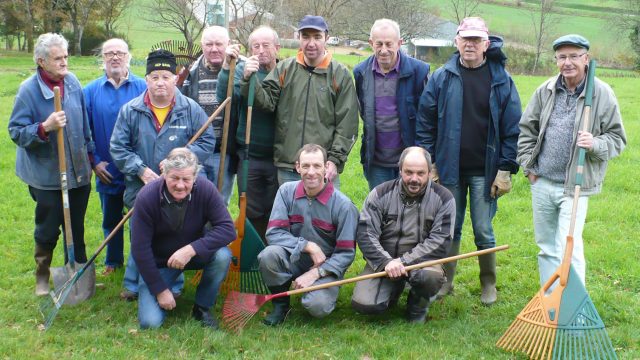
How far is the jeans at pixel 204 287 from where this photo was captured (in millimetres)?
5238

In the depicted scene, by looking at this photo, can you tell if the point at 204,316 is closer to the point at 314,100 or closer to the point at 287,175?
the point at 287,175

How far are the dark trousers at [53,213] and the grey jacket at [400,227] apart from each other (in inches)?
94.9

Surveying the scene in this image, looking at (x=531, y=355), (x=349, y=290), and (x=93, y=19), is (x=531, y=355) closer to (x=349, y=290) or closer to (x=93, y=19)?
(x=349, y=290)

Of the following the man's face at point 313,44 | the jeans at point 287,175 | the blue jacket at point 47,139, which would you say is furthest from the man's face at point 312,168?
the blue jacket at point 47,139

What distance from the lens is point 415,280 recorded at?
17.3 ft

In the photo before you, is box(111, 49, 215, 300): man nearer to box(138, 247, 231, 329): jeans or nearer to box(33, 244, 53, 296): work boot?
box(138, 247, 231, 329): jeans

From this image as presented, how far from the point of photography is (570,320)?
4.53 metres

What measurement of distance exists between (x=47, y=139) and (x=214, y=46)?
5.25 ft

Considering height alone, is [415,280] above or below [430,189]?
below

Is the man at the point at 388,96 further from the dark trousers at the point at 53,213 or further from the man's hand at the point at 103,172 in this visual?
the dark trousers at the point at 53,213

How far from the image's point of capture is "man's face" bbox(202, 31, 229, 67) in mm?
6047

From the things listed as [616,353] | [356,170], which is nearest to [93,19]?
[356,170]

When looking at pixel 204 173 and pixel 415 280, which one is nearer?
pixel 415 280

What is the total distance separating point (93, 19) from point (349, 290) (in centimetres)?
3754
